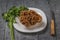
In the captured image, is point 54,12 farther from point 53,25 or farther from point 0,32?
point 0,32

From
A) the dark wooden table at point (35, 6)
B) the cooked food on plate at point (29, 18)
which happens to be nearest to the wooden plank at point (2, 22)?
the dark wooden table at point (35, 6)

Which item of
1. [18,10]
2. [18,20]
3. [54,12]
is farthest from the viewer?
[54,12]

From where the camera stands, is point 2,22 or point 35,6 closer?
point 2,22

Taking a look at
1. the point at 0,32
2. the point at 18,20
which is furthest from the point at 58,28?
the point at 0,32

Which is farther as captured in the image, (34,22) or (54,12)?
(54,12)

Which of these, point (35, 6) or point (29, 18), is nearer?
point (29, 18)

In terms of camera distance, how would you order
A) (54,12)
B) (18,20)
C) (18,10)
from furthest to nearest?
(54,12) < (18,20) < (18,10)

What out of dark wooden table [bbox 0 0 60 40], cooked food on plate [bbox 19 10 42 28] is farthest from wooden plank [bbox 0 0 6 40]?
cooked food on plate [bbox 19 10 42 28]

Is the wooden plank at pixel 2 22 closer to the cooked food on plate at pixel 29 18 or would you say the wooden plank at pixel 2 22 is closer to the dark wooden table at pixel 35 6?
the dark wooden table at pixel 35 6

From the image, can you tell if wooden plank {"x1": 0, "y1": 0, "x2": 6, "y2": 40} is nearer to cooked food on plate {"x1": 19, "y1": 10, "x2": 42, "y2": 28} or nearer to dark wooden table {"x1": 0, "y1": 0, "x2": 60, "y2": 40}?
dark wooden table {"x1": 0, "y1": 0, "x2": 60, "y2": 40}

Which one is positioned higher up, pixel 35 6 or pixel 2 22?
pixel 35 6

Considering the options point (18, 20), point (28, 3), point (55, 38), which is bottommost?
point (55, 38)
